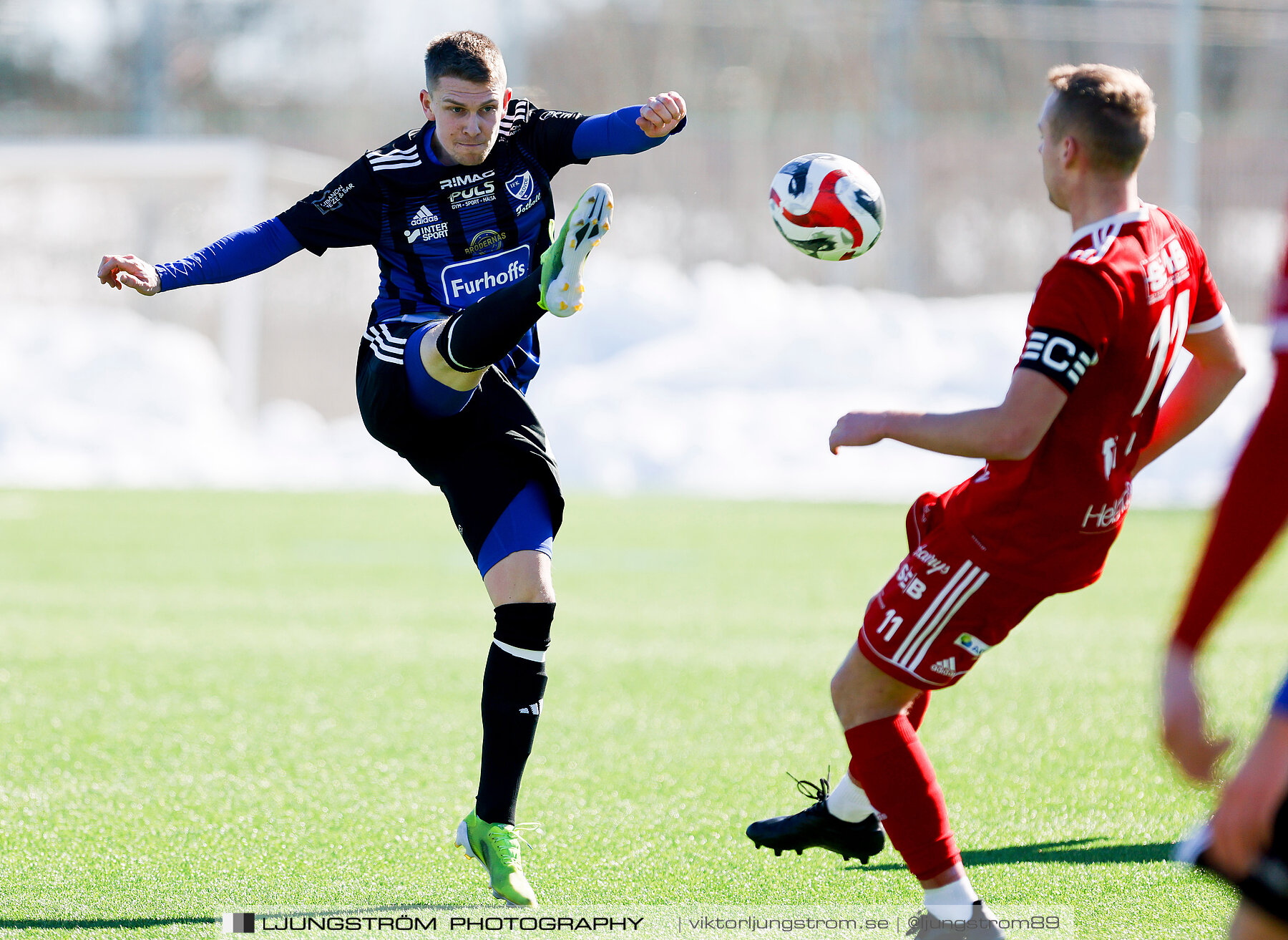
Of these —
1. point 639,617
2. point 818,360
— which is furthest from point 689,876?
point 818,360

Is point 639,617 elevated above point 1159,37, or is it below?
below

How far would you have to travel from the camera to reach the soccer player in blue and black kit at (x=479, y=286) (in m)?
3.73

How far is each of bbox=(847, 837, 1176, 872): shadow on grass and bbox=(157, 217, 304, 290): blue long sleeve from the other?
2.36 metres

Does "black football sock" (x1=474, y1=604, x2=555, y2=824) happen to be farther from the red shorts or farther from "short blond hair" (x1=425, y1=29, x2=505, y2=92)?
"short blond hair" (x1=425, y1=29, x2=505, y2=92)

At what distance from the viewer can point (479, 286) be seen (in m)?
4.10

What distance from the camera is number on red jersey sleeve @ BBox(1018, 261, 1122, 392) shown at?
2652 millimetres

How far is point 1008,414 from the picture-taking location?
2.63 m

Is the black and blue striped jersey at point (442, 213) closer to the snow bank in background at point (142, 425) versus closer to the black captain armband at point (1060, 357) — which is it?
the black captain armband at point (1060, 357)

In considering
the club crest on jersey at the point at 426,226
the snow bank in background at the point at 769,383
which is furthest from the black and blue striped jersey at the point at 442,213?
the snow bank in background at the point at 769,383

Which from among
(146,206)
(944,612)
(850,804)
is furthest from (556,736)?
(146,206)

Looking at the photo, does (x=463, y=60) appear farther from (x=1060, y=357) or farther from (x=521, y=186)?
(x=1060, y=357)

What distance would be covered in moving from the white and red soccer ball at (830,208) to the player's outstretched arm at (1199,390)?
878 mm

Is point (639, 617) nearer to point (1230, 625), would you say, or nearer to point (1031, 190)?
point (1230, 625)

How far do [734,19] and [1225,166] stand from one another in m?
8.78
